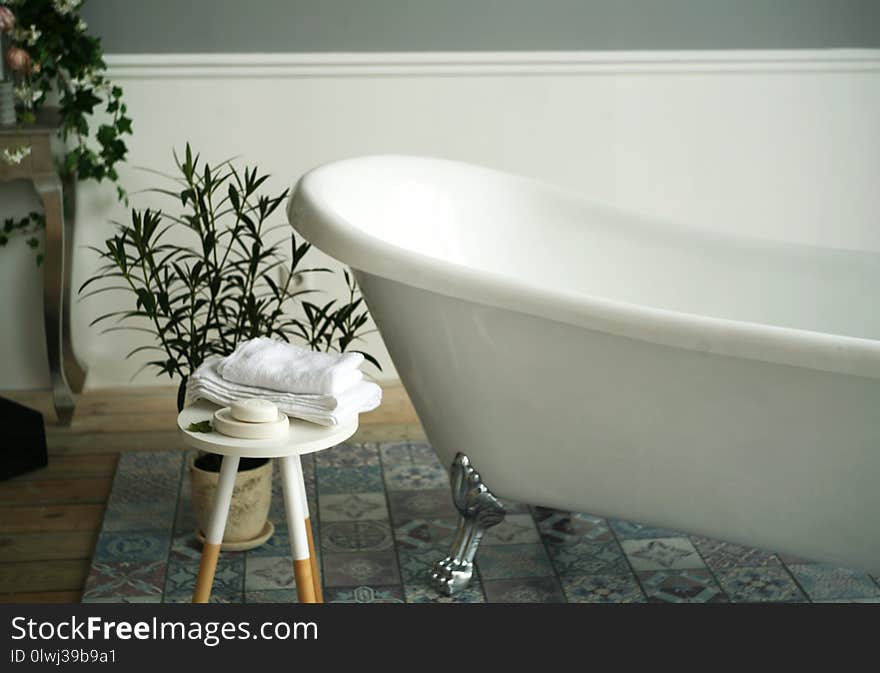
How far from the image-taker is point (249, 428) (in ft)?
5.35

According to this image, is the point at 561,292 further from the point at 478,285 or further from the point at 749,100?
the point at 749,100

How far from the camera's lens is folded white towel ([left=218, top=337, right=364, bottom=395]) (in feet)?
5.62

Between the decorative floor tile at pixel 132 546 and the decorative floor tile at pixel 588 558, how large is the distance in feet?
2.58

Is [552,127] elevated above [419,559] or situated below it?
above

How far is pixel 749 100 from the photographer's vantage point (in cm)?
327

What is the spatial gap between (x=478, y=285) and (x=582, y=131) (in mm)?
1506

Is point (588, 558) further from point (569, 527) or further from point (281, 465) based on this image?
point (281, 465)

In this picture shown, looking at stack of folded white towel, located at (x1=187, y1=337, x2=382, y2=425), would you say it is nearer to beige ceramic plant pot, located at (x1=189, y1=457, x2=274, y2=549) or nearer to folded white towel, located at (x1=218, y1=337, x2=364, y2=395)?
folded white towel, located at (x1=218, y1=337, x2=364, y2=395)

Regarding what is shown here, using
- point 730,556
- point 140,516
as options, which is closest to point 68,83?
point 140,516

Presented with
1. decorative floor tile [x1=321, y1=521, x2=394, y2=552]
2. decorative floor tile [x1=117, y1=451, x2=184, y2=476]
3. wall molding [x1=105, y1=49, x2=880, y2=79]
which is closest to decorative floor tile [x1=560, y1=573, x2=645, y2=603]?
decorative floor tile [x1=321, y1=521, x2=394, y2=552]

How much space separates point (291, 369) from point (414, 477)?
0.98m

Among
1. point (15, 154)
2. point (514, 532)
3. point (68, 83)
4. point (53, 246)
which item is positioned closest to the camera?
point (514, 532)

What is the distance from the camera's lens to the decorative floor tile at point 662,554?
2293mm

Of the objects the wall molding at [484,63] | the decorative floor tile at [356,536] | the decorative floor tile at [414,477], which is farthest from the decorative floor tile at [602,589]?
the wall molding at [484,63]
